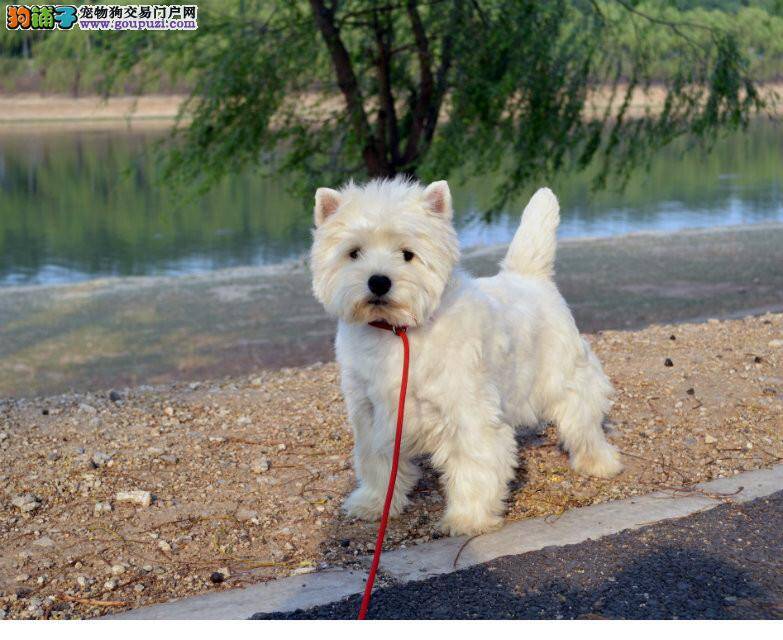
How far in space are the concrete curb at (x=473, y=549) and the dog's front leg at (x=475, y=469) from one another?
104 millimetres

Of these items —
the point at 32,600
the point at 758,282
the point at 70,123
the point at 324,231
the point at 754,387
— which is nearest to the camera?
the point at 32,600

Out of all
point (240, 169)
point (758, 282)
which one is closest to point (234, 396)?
point (240, 169)

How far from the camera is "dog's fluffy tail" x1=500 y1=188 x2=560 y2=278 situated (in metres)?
5.64

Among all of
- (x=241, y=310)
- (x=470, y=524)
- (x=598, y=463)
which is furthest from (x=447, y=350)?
(x=241, y=310)

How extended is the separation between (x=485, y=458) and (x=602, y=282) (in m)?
11.6

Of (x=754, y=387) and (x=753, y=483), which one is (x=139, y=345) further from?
(x=753, y=483)

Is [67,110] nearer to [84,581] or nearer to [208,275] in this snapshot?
[208,275]

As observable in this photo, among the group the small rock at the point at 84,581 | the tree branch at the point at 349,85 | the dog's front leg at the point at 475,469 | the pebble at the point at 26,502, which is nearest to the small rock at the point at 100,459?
the pebble at the point at 26,502

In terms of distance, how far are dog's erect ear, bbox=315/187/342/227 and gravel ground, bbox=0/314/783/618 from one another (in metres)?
1.55

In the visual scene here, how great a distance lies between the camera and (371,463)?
5238mm

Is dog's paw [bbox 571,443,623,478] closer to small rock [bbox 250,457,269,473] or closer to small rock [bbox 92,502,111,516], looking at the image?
small rock [bbox 250,457,269,473]

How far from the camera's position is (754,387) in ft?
24.4

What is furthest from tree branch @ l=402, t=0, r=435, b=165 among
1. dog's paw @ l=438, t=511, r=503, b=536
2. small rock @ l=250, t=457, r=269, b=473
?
dog's paw @ l=438, t=511, r=503, b=536

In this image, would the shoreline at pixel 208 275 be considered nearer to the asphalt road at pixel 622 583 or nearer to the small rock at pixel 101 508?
the small rock at pixel 101 508
